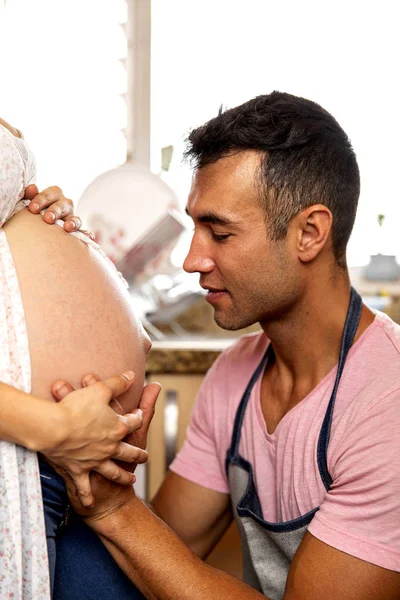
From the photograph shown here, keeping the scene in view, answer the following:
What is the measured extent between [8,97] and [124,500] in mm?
1911

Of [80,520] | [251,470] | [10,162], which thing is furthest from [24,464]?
[251,470]

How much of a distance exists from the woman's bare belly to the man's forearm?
0.57 ft

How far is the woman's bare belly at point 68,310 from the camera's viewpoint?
0.94 metres

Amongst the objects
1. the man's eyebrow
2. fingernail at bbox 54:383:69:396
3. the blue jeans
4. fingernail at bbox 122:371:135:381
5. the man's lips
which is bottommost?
the blue jeans

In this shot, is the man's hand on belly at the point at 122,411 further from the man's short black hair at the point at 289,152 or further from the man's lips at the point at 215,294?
the man's short black hair at the point at 289,152

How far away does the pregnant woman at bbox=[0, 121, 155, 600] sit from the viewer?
882 millimetres

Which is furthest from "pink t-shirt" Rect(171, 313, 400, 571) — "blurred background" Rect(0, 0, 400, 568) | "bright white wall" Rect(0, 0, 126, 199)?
"bright white wall" Rect(0, 0, 126, 199)

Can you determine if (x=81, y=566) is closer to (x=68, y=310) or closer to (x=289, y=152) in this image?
(x=68, y=310)

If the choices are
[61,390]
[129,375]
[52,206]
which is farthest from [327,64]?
[61,390]

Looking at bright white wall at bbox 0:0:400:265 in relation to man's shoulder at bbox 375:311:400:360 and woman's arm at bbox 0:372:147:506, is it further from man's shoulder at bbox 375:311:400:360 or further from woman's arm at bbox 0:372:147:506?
woman's arm at bbox 0:372:147:506

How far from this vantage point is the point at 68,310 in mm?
973

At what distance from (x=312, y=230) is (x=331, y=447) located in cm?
37

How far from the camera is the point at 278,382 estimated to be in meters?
1.37

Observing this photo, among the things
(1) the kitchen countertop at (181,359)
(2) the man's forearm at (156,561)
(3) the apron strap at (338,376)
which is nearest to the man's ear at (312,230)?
(3) the apron strap at (338,376)
